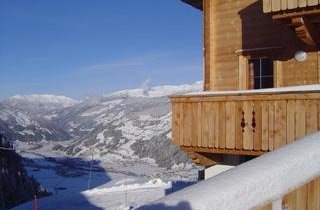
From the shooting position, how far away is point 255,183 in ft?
8.29

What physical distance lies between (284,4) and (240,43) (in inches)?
146

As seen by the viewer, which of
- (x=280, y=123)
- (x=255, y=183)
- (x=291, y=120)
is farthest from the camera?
(x=280, y=123)

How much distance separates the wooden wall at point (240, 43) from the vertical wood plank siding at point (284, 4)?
2.62m

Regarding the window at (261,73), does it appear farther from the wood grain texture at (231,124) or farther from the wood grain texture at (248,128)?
the wood grain texture at (248,128)

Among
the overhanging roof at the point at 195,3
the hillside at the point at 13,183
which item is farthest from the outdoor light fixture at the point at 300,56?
the hillside at the point at 13,183

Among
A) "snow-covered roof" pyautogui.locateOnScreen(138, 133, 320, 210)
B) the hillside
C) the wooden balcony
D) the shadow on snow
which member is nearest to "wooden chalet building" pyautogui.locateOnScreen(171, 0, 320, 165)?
the wooden balcony

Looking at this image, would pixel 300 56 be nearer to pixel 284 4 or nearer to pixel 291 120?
pixel 284 4

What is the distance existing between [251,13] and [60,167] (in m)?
69.6

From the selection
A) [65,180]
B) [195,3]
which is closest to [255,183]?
[195,3]

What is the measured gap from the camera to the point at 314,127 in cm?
798

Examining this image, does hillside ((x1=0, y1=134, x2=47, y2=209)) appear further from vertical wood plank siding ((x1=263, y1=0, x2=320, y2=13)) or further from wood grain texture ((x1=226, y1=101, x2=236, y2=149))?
vertical wood plank siding ((x1=263, y1=0, x2=320, y2=13))

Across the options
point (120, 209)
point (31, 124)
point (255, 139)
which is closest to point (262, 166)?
point (255, 139)

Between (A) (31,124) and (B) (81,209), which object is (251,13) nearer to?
(B) (81,209)

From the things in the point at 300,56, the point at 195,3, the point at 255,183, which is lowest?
the point at 255,183
